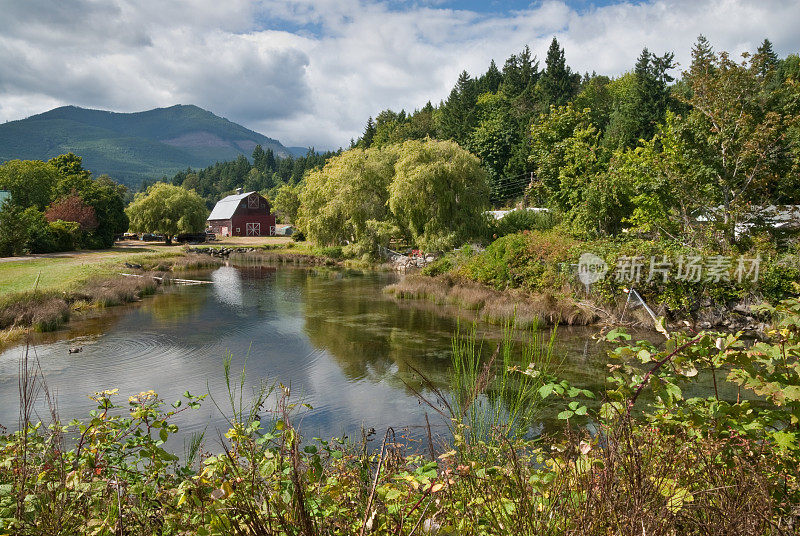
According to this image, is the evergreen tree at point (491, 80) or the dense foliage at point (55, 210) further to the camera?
the evergreen tree at point (491, 80)

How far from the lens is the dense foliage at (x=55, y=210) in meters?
31.0

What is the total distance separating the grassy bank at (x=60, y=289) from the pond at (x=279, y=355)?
722mm

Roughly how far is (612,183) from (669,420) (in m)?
19.5

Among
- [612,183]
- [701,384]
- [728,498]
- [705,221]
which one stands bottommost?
[701,384]

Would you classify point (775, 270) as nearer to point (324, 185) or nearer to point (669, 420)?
point (669, 420)

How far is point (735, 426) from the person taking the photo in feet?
8.54

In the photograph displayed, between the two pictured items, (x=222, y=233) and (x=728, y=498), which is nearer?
(x=728, y=498)

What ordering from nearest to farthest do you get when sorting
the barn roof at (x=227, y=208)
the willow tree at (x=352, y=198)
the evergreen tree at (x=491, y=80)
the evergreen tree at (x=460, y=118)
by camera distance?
the willow tree at (x=352, y=198), the evergreen tree at (x=460, y=118), the barn roof at (x=227, y=208), the evergreen tree at (x=491, y=80)

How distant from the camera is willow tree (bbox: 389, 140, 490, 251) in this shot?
1158 inches

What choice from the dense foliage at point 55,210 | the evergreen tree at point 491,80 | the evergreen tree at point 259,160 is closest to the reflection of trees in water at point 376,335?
the dense foliage at point 55,210

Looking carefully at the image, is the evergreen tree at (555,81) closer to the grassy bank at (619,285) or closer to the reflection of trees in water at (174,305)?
the grassy bank at (619,285)

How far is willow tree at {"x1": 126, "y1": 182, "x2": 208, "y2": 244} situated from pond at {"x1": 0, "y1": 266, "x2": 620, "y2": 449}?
35122 millimetres

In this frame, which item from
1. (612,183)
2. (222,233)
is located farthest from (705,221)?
(222,233)

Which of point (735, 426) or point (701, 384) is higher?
point (735, 426)
